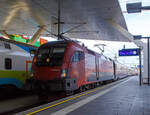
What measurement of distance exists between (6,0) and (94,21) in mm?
9817

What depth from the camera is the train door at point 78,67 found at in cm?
1060

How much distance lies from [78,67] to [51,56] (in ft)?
5.67

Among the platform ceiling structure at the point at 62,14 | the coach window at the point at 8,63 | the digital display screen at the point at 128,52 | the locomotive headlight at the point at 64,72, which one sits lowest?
the locomotive headlight at the point at 64,72

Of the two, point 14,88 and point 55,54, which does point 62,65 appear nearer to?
point 55,54

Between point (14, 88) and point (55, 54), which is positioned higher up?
point (55, 54)

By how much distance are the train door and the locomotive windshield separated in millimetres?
740

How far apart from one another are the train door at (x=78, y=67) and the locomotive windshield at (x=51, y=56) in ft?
2.43

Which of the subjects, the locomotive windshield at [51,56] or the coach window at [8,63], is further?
the coach window at [8,63]

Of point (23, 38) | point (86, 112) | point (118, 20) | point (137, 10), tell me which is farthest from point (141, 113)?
point (23, 38)

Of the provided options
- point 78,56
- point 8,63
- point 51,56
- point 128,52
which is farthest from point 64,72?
point 128,52

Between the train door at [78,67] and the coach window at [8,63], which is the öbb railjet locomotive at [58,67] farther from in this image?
the coach window at [8,63]

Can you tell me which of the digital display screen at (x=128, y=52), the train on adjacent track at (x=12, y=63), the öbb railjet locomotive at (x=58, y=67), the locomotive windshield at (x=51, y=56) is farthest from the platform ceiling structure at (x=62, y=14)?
the locomotive windshield at (x=51, y=56)

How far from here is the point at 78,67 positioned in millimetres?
11227

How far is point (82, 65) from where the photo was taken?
11852mm
